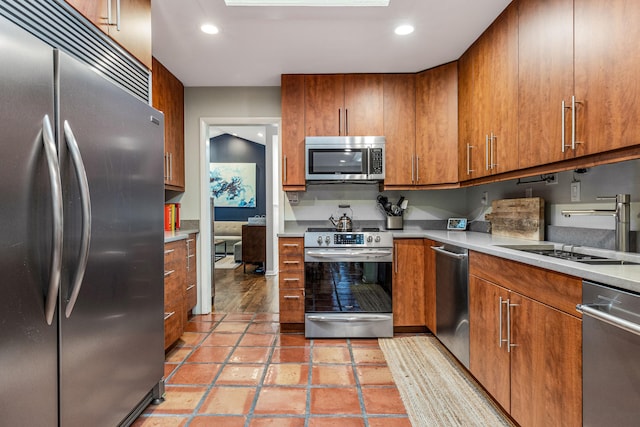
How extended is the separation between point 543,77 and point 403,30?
1.03m

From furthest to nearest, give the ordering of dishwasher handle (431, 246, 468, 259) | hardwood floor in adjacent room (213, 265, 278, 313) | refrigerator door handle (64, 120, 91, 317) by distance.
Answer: hardwood floor in adjacent room (213, 265, 278, 313)
dishwasher handle (431, 246, 468, 259)
refrigerator door handle (64, 120, 91, 317)

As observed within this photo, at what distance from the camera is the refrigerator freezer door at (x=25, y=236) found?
937mm

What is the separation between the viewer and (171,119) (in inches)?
122

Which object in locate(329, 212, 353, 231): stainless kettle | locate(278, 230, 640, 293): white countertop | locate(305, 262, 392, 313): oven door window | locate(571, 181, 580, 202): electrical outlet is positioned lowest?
locate(305, 262, 392, 313): oven door window

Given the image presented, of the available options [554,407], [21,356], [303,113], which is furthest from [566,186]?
[21,356]

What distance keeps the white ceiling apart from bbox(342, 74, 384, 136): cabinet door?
0.08 m

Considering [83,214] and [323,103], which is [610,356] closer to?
[83,214]

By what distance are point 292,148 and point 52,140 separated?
7.12 ft

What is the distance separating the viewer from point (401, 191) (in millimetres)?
3406

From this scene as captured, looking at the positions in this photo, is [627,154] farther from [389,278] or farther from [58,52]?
[58,52]

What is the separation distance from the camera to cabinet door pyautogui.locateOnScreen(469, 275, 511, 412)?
→ 5.43 ft

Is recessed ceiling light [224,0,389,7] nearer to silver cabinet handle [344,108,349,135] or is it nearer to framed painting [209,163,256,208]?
silver cabinet handle [344,108,349,135]

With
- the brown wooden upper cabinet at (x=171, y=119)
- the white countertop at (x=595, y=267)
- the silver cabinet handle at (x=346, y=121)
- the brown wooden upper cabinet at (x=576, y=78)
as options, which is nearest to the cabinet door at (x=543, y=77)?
the brown wooden upper cabinet at (x=576, y=78)

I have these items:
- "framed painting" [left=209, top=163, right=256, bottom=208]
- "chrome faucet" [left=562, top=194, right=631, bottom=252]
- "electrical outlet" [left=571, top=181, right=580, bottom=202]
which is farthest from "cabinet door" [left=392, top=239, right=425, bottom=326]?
"framed painting" [left=209, top=163, right=256, bottom=208]
